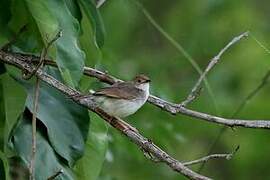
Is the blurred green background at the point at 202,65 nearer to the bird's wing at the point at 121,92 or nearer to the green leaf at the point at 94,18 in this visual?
the bird's wing at the point at 121,92

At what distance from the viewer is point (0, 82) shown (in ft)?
8.50

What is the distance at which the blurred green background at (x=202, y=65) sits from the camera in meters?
5.30

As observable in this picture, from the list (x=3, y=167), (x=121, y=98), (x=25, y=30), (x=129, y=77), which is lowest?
(x=3, y=167)

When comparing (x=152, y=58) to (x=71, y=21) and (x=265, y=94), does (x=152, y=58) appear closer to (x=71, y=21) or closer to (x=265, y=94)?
(x=265, y=94)

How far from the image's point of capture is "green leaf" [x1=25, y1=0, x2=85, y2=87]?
2.36 metres

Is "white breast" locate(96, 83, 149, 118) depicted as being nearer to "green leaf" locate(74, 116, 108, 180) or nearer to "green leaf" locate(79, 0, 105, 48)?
"green leaf" locate(74, 116, 108, 180)

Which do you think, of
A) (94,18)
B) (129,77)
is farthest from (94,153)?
(129,77)

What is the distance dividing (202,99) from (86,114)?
2.52 metres

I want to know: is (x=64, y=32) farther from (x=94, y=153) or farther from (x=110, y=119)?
(x=94, y=153)

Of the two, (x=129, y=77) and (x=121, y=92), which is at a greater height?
(x=129, y=77)

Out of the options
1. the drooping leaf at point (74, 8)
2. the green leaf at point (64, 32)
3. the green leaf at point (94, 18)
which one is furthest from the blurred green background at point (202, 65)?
the green leaf at point (64, 32)

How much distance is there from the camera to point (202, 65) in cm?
673

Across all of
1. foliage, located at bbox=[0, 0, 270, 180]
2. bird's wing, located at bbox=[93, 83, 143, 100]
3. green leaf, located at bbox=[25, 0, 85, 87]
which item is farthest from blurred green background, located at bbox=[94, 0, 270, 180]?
green leaf, located at bbox=[25, 0, 85, 87]

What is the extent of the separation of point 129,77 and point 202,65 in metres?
1.95
